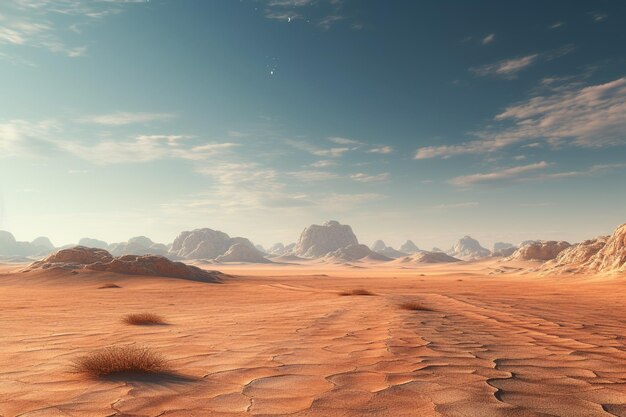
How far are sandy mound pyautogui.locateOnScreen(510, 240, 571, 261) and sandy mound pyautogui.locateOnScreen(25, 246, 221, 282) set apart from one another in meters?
69.4

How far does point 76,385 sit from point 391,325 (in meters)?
4.80

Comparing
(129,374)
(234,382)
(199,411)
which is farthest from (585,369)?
(129,374)

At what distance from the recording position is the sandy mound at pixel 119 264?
32.8 meters

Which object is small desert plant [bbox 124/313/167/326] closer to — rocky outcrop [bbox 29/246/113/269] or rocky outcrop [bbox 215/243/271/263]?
rocky outcrop [bbox 29/246/113/269]

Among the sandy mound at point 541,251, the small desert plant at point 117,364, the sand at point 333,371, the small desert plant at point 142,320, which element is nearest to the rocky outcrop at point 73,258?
the small desert plant at point 142,320

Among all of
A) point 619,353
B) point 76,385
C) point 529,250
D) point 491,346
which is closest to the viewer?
point 76,385

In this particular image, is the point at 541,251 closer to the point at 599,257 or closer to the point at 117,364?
the point at 599,257

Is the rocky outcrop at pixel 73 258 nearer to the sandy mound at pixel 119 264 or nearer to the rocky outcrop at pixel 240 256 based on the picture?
the sandy mound at pixel 119 264

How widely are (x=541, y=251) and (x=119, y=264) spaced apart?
7876cm

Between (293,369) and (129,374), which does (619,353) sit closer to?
(293,369)

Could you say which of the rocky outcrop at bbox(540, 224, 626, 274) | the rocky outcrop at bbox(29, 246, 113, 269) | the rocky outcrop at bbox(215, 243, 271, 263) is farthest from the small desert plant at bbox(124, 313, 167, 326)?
the rocky outcrop at bbox(215, 243, 271, 263)

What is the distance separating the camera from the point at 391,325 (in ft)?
22.2

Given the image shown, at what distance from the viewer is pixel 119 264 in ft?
109

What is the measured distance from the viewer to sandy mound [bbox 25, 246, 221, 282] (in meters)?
32.8
